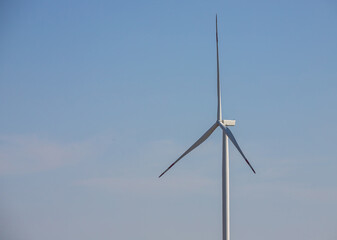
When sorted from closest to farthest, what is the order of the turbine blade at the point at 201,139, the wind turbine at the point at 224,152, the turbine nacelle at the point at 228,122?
1. the wind turbine at the point at 224,152
2. the turbine nacelle at the point at 228,122
3. the turbine blade at the point at 201,139

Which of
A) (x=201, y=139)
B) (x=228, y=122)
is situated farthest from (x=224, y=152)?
(x=201, y=139)

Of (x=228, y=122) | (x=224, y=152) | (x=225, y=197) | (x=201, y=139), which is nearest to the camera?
(x=225, y=197)

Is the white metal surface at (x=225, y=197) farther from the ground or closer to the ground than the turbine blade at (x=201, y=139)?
closer to the ground

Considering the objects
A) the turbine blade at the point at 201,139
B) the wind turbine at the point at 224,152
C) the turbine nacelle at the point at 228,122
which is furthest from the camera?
the turbine blade at the point at 201,139

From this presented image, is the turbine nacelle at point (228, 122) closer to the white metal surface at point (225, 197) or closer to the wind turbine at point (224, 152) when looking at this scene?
the wind turbine at point (224, 152)

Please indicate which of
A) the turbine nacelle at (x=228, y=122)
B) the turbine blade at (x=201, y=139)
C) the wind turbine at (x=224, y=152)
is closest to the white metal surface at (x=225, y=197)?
the wind turbine at (x=224, y=152)

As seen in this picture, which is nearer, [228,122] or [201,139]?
[228,122]

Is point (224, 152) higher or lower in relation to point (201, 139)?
lower

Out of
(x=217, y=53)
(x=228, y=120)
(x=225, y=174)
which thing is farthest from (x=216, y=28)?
(x=225, y=174)

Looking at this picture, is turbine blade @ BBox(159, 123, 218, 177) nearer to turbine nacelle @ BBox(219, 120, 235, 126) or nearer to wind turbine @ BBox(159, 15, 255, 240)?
wind turbine @ BBox(159, 15, 255, 240)

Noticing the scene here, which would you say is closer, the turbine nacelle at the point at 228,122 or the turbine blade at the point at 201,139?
the turbine nacelle at the point at 228,122

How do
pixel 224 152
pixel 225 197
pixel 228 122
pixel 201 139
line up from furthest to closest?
pixel 201 139
pixel 228 122
pixel 224 152
pixel 225 197

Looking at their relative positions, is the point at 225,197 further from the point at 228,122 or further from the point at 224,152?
the point at 228,122

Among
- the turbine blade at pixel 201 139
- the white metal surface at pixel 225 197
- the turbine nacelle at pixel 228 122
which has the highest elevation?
the turbine nacelle at pixel 228 122
